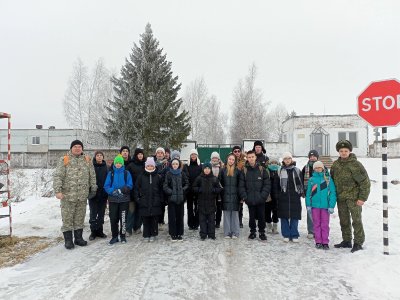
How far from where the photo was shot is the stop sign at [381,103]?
526 cm

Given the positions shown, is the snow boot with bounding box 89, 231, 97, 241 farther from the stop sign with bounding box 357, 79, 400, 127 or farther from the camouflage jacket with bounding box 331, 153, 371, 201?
the stop sign with bounding box 357, 79, 400, 127

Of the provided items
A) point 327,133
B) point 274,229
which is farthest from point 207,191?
point 327,133

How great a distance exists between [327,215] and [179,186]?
10.2 feet

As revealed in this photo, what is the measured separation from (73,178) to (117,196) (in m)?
0.96

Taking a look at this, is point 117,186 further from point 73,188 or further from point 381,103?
point 381,103

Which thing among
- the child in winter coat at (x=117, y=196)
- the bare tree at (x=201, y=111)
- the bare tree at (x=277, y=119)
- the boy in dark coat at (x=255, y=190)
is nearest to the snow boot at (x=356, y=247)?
the boy in dark coat at (x=255, y=190)

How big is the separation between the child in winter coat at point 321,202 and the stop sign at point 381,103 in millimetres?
1344

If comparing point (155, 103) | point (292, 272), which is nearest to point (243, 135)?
point (155, 103)

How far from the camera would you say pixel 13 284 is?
4.28 metres

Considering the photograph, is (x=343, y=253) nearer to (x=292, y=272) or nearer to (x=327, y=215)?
(x=327, y=215)

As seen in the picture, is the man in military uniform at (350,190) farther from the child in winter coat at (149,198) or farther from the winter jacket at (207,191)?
the child in winter coat at (149,198)

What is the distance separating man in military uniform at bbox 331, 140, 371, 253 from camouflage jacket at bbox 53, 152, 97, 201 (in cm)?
506

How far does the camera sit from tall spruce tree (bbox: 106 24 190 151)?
21.7m

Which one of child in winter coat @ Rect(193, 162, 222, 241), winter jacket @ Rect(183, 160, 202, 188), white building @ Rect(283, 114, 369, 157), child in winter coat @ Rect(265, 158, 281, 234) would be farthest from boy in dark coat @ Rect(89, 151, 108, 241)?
white building @ Rect(283, 114, 369, 157)
